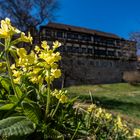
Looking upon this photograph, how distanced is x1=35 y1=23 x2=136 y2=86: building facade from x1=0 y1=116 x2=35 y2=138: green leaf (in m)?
43.2

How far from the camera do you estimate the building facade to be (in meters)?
47.5

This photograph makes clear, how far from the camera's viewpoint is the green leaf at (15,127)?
971 mm

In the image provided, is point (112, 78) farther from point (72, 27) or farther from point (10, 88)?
point (10, 88)

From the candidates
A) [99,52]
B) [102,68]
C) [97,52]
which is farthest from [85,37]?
[102,68]

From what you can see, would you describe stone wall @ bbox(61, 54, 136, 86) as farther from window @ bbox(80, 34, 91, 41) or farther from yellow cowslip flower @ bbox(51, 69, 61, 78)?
yellow cowslip flower @ bbox(51, 69, 61, 78)

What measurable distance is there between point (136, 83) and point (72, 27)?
17555 millimetres

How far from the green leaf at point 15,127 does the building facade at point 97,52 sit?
43.2 meters

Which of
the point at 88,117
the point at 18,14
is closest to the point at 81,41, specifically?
the point at 18,14

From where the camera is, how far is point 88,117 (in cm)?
150

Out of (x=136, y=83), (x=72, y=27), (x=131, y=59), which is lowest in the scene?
(x=136, y=83)

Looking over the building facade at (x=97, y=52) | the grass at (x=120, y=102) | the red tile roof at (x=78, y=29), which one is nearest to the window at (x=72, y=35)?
the building facade at (x=97, y=52)

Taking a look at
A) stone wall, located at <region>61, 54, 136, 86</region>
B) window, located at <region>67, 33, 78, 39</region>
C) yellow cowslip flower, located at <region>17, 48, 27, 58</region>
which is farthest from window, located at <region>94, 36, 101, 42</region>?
yellow cowslip flower, located at <region>17, 48, 27, 58</region>

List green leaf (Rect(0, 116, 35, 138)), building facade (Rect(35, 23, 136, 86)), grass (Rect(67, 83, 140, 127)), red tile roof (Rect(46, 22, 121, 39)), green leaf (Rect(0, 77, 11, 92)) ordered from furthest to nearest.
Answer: red tile roof (Rect(46, 22, 121, 39)) → building facade (Rect(35, 23, 136, 86)) → grass (Rect(67, 83, 140, 127)) → green leaf (Rect(0, 77, 11, 92)) → green leaf (Rect(0, 116, 35, 138))

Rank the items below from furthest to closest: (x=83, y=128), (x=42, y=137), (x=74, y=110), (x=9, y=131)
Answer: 1. (x=74, y=110)
2. (x=83, y=128)
3. (x=42, y=137)
4. (x=9, y=131)
